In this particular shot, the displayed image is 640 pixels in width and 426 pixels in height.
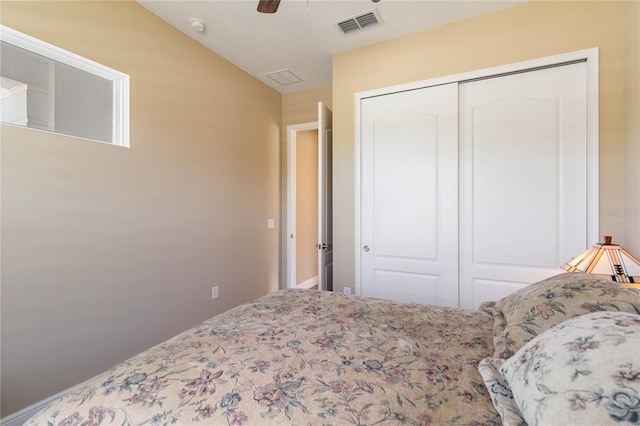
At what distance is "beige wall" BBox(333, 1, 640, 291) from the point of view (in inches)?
72.8

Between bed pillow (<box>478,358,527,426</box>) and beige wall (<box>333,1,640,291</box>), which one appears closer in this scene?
bed pillow (<box>478,358,527,426</box>)

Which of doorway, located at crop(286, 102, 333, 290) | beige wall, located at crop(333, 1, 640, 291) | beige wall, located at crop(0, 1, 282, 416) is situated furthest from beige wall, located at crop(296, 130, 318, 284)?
beige wall, located at crop(333, 1, 640, 291)

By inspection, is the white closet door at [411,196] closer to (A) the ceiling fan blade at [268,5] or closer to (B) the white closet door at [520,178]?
(B) the white closet door at [520,178]

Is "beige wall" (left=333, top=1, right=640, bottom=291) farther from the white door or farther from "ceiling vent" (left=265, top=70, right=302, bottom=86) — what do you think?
"ceiling vent" (left=265, top=70, right=302, bottom=86)

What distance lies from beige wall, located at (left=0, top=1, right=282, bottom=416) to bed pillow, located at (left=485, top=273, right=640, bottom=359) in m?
2.33

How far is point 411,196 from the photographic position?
8.19 feet

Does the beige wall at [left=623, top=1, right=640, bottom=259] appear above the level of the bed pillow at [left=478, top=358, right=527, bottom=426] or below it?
above

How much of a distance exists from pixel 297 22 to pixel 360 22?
0.52 metres

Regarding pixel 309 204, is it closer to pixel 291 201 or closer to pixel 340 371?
pixel 291 201

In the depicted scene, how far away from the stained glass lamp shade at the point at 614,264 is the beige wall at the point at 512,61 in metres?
0.27

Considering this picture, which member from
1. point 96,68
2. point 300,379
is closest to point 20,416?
point 300,379

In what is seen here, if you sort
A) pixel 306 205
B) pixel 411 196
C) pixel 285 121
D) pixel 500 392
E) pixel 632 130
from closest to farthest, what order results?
pixel 500 392 → pixel 632 130 → pixel 411 196 → pixel 285 121 → pixel 306 205

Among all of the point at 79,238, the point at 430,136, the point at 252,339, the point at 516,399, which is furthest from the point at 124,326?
the point at 430,136

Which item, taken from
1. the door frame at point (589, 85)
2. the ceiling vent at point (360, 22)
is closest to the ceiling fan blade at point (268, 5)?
the ceiling vent at point (360, 22)
